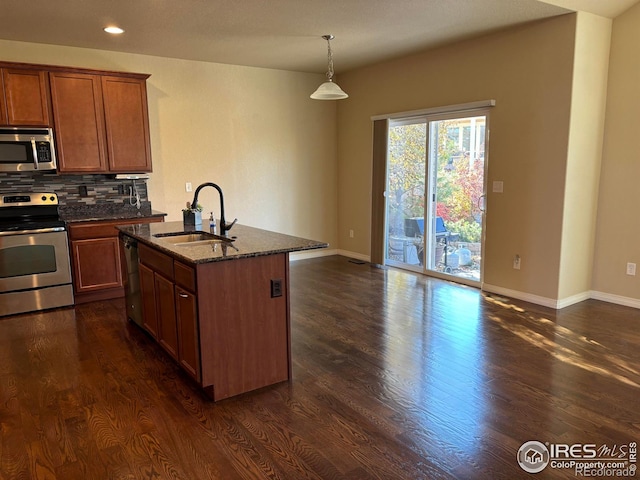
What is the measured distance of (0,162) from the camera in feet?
14.4

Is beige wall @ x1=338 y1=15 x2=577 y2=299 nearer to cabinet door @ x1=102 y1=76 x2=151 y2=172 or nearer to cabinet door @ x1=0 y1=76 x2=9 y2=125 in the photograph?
cabinet door @ x1=102 y1=76 x2=151 y2=172

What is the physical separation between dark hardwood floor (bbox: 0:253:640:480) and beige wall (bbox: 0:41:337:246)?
232 cm

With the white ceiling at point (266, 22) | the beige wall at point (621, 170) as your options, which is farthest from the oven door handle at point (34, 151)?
the beige wall at point (621, 170)

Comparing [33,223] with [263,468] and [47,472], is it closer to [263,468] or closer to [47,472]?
[47,472]

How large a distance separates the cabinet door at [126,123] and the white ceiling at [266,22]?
0.44 m

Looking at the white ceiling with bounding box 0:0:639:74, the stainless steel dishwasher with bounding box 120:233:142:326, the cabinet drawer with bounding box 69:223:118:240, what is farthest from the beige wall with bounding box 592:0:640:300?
the cabinet drawer with bounding box 69:223:118:240

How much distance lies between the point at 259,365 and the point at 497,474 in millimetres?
1437

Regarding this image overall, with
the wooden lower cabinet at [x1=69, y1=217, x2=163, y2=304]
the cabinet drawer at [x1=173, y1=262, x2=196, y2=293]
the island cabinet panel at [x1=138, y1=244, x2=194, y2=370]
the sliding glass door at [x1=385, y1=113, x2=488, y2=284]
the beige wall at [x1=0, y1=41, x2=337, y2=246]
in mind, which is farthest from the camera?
the beige wall at [x1=0, y1=41, x2=337, y2=246]

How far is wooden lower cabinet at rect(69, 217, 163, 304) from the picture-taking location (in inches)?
182

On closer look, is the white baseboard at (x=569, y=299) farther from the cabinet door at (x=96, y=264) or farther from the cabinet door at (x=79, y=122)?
the cabinet door at (x=79, y=122)

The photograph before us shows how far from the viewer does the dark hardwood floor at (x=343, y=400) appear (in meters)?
2.18

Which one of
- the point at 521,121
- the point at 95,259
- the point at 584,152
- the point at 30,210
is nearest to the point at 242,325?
the point at 95,259

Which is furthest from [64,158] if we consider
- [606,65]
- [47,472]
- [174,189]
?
[606,65]

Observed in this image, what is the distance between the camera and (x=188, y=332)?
2.79 metres
